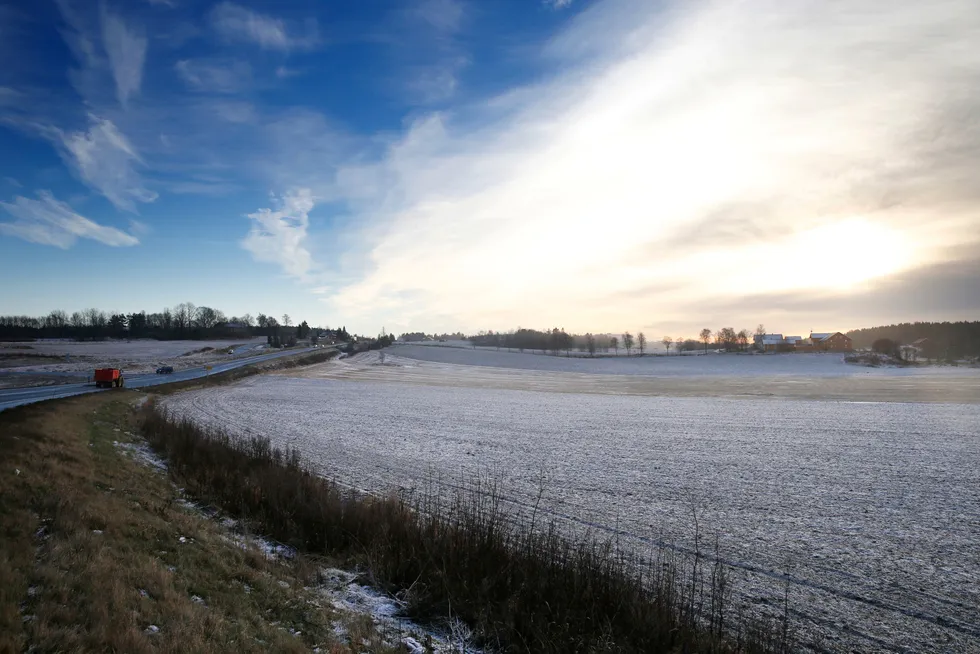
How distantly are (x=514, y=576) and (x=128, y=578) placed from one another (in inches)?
228

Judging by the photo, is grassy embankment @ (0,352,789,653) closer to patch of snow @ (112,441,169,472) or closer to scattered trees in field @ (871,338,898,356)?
patch of snow @ (112,441,169,472)

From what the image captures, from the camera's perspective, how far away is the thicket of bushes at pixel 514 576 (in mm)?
7027

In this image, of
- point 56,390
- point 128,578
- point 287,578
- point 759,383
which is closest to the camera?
point 128,578

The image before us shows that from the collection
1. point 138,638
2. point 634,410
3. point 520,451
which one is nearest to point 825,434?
point 634,410

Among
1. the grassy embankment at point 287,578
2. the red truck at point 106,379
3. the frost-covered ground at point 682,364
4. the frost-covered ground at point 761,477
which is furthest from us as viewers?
the frost-covered ground at point 682,364

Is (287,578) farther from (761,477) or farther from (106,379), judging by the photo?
(106,379)

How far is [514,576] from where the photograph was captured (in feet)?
28.2

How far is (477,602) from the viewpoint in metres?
7.96

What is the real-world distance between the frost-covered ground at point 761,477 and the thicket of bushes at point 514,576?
1413 millimetres

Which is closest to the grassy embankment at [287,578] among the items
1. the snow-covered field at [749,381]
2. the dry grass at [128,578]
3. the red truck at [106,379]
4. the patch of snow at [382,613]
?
the dry grass at [128,578]

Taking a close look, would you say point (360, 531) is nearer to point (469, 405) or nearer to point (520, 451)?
point (520, 451)

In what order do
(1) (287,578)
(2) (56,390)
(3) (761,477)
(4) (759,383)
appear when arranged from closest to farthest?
(1) (287,578)
(3) (761,477)
(2) (56,390)
(4) (759,383)

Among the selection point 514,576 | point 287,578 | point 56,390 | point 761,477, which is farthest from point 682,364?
point 287,578

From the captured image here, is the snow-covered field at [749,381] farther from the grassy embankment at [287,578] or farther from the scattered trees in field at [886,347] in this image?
the grassy embankment at [287,578]
